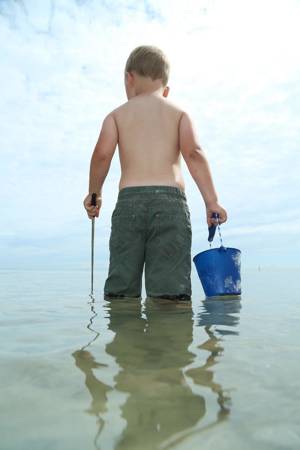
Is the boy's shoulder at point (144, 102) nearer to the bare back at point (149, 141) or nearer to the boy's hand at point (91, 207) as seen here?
the bare back at point (149, 141)

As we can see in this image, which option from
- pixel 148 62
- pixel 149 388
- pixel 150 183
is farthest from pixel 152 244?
pixel 149 388

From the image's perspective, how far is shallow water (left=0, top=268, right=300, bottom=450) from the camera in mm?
1029

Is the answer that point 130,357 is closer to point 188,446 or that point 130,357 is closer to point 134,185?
point 188,446

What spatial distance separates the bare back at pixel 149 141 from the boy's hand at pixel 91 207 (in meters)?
0.34

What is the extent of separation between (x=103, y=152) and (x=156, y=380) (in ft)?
9.58

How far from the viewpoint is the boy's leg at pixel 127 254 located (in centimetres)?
383

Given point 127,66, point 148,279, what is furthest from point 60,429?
point 127,66

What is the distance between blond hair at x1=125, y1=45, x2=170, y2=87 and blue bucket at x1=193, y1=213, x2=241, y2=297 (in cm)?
149

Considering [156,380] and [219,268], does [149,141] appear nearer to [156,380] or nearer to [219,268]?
[219,268]

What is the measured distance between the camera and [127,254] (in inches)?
151

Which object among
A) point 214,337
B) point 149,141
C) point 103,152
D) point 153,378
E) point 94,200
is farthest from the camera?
point 94,200

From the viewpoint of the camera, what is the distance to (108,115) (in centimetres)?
414

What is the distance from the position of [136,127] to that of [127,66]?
632 mm

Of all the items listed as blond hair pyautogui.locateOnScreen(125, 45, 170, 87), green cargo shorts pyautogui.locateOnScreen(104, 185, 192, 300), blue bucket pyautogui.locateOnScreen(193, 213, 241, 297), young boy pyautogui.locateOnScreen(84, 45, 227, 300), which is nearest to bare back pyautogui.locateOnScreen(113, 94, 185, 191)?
young boy pyautogui.locateOnScreen(84, 45, 227, 300)
